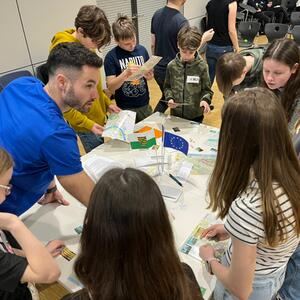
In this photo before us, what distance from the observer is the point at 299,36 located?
4812 mm

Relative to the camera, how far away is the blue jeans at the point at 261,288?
3.72 ft

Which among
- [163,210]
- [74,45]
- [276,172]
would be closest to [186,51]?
[74,45]

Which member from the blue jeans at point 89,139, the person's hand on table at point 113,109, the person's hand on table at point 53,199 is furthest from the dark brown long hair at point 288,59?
the person's hand on table at point 53,199

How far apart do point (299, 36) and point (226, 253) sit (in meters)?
4.72

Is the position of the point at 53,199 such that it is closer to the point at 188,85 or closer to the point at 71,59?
the point at 71,59

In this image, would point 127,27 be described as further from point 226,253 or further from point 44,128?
point 226,253

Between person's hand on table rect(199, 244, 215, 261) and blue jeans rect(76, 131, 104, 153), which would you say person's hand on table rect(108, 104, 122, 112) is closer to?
blue jeans rect(76, 131, 104, 153)

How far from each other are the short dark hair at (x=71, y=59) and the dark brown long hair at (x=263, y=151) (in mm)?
694

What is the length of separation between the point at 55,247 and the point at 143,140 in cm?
92

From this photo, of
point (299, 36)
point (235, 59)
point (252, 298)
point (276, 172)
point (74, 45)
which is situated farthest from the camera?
point (299, 36)

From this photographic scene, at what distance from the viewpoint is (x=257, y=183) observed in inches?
36.9

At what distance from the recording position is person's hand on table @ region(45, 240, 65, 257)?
4.21ft

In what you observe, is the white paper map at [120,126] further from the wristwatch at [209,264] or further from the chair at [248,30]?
the chair at [248,30]

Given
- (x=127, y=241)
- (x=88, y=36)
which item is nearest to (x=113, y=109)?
(x=88, y=36)
